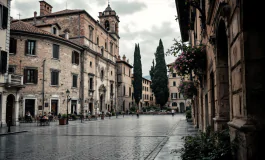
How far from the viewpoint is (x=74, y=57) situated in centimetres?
3756

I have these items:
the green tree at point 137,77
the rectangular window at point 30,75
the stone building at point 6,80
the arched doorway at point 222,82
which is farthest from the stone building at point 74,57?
the arched doorway at point 222,82

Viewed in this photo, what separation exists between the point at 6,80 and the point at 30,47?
981cm

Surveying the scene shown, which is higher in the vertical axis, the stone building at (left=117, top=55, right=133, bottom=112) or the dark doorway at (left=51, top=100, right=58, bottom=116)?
the stone building at (left=117, top=55, right=133, bottom=112)

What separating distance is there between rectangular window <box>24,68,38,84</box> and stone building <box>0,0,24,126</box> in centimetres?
680

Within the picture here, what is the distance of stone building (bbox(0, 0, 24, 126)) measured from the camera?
69.4 ft

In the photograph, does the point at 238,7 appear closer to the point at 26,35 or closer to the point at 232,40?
the point at 232,40

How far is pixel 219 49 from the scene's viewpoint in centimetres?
587

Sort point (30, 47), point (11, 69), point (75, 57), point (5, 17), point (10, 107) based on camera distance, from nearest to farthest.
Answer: point (5, 17) < point (10, 107) < point (11, 69) < point (30, 47) < point (75, 57)

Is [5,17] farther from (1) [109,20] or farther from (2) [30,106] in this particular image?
(1) [109,20]

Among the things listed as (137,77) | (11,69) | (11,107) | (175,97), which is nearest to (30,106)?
(11,69)

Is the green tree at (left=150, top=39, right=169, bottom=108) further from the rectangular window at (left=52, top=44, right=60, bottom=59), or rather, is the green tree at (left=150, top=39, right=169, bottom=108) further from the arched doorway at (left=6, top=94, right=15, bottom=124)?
the arched doorway at (left=6, top=94, right=15, bottom=124)

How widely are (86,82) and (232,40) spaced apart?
37372mm

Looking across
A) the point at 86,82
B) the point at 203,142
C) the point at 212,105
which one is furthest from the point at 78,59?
the point at 203,142

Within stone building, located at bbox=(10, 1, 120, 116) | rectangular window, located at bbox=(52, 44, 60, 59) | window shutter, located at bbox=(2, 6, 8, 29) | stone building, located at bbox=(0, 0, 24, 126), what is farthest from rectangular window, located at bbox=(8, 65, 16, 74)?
window shutter, located at bbox=(2, 6, 8, 29)
